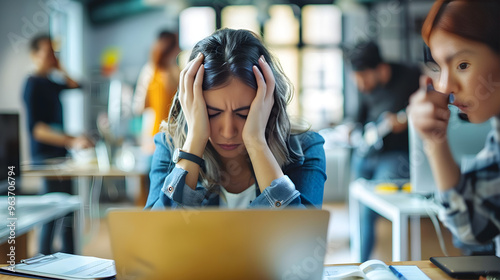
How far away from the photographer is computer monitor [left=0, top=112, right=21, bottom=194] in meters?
1.44

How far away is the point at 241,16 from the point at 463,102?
3.92 metres

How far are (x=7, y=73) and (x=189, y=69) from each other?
3298 millimetres

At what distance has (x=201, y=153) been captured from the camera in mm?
1137

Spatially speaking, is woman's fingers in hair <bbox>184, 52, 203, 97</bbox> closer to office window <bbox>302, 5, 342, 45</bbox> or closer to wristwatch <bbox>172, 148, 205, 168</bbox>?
wristwatch <bbox>172, 148, 205, 168</bbox>

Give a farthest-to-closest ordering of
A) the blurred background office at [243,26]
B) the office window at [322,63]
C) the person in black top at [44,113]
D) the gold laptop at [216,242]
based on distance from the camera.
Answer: the office window at [322,63], the blurred background office at [243,26], the person in black top at [44,113], the gold laptop at [216,242]

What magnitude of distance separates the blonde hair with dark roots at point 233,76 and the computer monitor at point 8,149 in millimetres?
579

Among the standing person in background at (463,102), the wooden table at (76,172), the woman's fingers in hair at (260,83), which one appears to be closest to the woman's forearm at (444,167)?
the standing person in background at (463,102)

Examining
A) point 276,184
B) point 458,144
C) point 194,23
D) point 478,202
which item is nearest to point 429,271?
point 276,184

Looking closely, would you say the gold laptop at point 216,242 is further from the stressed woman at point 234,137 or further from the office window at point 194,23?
the office window at point 194,23

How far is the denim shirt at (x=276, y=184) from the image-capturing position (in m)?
1.06

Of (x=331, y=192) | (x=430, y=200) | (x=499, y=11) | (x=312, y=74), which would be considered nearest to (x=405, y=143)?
(x=430, y=200)

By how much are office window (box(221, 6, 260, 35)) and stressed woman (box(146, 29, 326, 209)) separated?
3.87m

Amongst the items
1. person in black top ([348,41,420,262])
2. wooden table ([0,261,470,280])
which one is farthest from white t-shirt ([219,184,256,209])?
person in black top ([348,41,420,262])

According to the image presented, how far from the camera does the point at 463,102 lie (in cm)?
138
